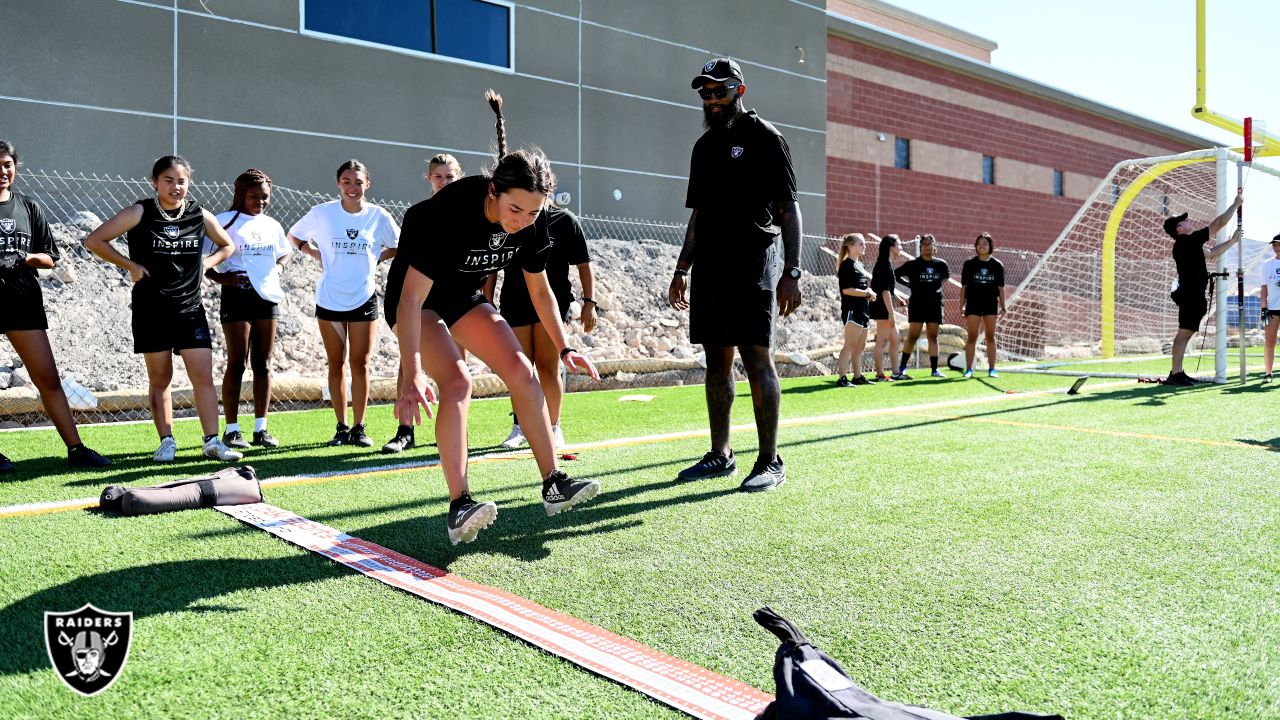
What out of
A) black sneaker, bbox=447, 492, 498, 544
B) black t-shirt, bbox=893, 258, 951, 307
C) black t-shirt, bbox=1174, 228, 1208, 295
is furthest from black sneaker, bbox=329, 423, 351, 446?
black t-shirt, bbox=1174, 228, 1208, 295

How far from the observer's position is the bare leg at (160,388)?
5609 millimetres

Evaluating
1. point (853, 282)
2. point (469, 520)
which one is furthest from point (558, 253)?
point (853, 282)

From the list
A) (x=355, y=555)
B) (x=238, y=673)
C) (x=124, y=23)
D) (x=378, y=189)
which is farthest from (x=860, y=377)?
(x=124, y=23)

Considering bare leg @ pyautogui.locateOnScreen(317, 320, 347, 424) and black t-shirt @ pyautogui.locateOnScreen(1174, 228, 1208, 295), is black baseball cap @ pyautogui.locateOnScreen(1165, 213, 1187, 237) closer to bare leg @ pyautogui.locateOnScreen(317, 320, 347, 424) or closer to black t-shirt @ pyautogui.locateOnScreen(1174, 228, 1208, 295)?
black t-shirt @ pyautogui.locateOnScreen(1174, 228, 1208, 295)

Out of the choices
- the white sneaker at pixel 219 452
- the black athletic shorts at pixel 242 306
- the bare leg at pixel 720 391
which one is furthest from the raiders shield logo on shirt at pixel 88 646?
the black athletic shorts at pixel 242 306

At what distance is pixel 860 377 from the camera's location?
11.5 m

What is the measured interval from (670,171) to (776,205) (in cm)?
1380

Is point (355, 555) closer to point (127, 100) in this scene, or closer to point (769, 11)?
point (127, 100)

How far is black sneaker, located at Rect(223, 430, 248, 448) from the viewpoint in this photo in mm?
6168

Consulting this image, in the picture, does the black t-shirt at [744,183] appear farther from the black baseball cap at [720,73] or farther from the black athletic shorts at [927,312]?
the black athletic shorts at [927,312]

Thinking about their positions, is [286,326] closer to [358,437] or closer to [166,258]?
[358,437]

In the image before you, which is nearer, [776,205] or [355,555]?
[355,555]

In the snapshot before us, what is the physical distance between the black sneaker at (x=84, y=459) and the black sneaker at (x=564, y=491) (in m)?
3.28

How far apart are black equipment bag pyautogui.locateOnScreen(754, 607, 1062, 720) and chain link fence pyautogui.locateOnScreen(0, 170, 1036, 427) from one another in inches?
221
